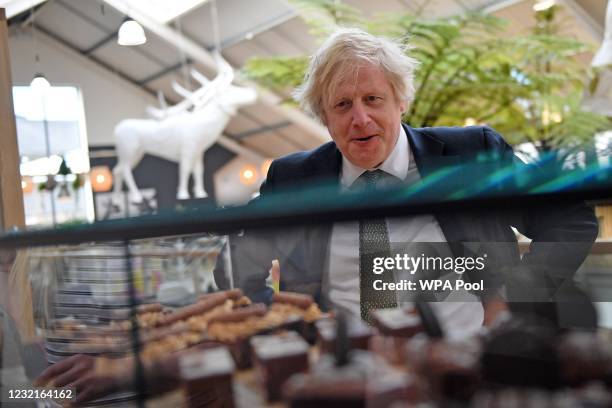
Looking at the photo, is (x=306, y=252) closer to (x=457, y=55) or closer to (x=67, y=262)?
(x=67, y=262)

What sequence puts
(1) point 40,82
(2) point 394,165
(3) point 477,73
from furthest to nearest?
(3) point 477,73, (1) point 40,82, (2) point 394,165

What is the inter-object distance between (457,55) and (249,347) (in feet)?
14.4

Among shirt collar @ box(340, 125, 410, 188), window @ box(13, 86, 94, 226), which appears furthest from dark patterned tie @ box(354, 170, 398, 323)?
window @ box(13, 86, 94, 226)

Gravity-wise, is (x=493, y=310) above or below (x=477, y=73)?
below

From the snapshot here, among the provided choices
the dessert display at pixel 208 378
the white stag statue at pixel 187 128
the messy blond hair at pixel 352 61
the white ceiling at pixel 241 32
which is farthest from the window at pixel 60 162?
the dessert display at pixel 208 378

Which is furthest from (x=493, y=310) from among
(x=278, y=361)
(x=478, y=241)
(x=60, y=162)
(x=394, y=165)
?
(x=60, y=162)

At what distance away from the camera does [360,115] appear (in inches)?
47.3

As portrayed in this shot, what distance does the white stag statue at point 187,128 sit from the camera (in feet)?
21.7

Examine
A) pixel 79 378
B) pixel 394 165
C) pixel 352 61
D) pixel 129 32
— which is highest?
pixel 129 32

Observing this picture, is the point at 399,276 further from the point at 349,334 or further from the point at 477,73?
the point at 477,73

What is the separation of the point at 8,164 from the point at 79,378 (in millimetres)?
1598

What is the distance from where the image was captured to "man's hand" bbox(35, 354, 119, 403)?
0.59 meters

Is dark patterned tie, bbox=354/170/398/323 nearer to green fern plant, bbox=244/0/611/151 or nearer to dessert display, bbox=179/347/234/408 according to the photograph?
dessert display, bbox=179/347/234/408

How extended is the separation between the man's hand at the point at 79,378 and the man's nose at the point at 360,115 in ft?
2.37
